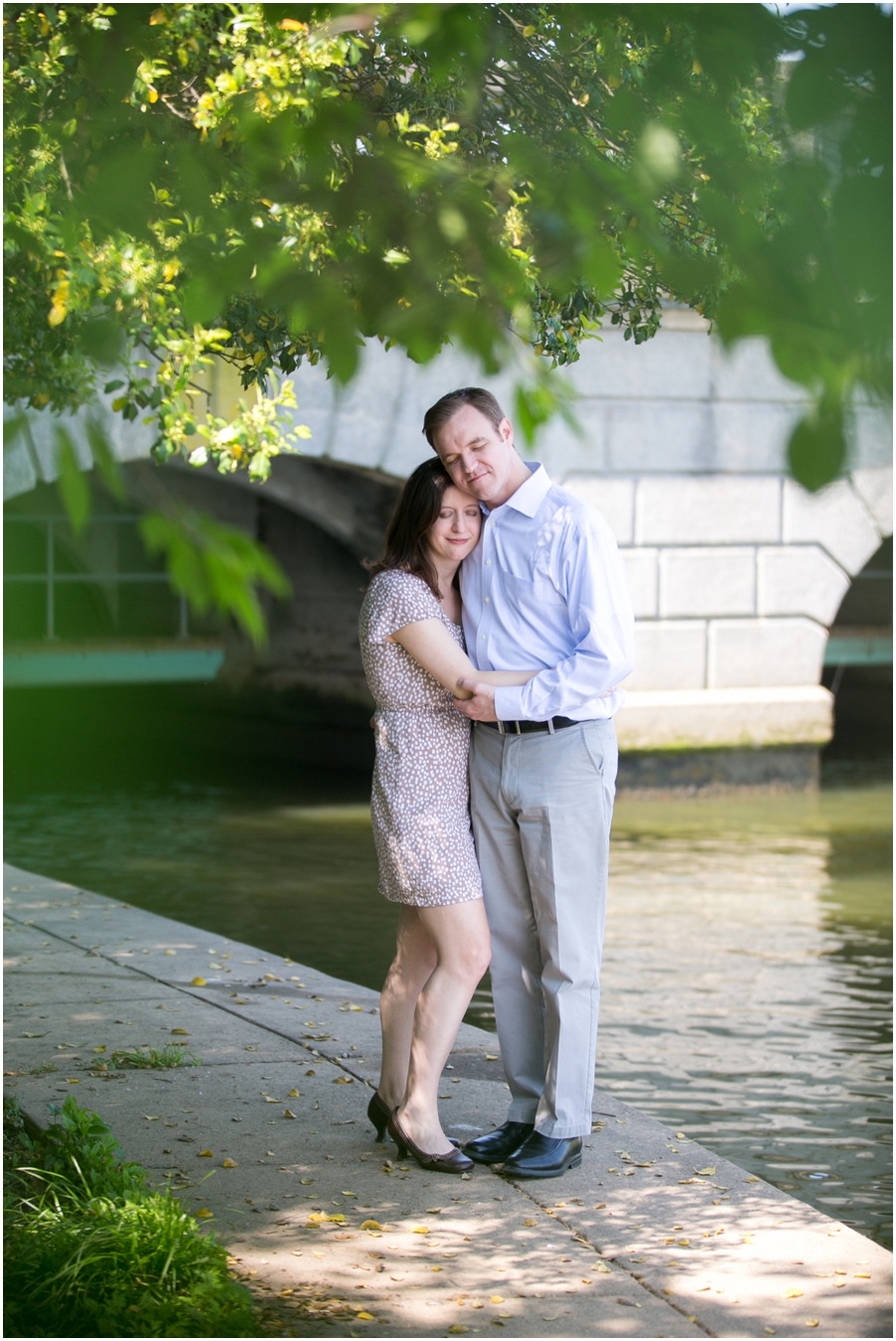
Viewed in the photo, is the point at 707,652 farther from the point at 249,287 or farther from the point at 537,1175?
the point at 249,287

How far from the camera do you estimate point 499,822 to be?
4.16 m

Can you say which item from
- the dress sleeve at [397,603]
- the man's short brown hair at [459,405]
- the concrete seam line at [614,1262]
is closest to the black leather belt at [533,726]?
the dress sleeve at [397,603]

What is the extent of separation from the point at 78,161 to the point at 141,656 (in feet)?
61.0

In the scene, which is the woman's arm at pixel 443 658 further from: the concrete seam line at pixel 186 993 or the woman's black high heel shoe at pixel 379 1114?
the concrete seam line at pixel 186 993

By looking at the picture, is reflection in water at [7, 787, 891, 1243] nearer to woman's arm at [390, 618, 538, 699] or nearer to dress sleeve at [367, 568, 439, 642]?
woman's arm at [390, 618, 538, 699]

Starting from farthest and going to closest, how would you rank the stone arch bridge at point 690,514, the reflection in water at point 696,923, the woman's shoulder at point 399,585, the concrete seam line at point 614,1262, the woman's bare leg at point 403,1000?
1. the stone arch bridge at point 690,514
2. the reflection in water at point 696,923
3. the woman's bare leg at point 403,1000
4. the woman's shoulder at point 399,585
5. the concrete seam line at point 614,1262

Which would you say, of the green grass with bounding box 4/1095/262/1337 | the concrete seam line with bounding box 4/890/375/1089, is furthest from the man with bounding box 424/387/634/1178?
the green grass with bounding box 4/1095/262/1337

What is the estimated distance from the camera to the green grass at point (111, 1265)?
10.1 feet

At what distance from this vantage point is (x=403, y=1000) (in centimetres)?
423

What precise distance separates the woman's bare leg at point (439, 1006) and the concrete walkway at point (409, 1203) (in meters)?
0.15

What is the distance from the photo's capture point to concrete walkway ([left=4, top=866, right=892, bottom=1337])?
3.26 m

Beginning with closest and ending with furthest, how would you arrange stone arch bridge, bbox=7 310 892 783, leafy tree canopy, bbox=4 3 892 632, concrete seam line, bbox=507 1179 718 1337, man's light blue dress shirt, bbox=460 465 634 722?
leafy tree canopy, bbox=4 3 892 632 < concrete seam line, bbox=507 1179 718 1337 < man's light blue dress shirt, bbox=460 465 634 722 < stone arch bridge, bbox=7 310 892 783

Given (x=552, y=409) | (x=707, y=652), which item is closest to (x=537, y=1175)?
(x=552, y=409)

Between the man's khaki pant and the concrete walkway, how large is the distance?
1.01 feet
